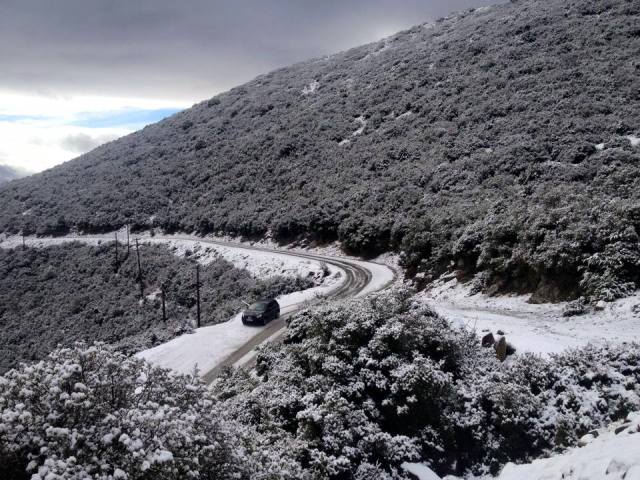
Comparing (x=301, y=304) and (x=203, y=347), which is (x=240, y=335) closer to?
(x=203, y=347)

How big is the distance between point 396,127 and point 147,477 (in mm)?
47535

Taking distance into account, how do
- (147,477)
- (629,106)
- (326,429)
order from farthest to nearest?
(629,106)
(326,429)
(147,477)

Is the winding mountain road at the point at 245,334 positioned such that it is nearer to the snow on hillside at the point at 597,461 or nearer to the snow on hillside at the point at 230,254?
the snow on hillside at the point at 230,254

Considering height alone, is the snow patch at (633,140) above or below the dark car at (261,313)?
above

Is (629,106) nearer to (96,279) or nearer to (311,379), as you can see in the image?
(311,379)

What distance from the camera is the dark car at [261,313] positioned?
877 inches

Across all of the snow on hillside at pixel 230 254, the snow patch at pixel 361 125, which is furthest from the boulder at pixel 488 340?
the snow patch at pixel 361 125

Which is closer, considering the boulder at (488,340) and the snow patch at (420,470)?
the snow patch at (420,470)

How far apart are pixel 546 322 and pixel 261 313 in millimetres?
12089

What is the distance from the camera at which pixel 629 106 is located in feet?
115

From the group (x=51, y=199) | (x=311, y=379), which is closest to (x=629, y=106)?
(x=311, y=379)

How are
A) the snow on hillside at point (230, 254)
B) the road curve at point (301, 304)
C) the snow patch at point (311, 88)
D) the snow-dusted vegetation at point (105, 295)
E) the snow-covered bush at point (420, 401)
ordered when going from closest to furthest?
the snow-covered bush at point (420, 401)
the road curve at point (301, 304)
the snow-dusted vegetation at point (105, 295)
the snow on hillside at point (230, 254)
the snow patch at point (311, 88)

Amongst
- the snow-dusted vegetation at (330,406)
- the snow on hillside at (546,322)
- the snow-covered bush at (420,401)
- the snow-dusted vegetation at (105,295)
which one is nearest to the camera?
the snow-dusted vegetation at (330,406)

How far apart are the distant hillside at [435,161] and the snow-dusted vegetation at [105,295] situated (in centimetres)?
720
